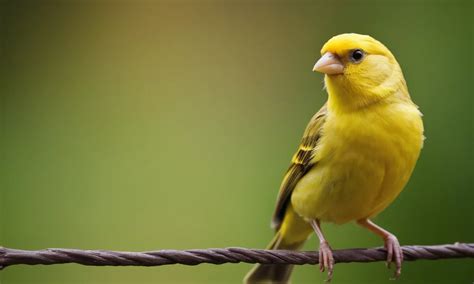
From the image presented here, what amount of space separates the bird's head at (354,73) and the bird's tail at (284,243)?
74 centimetres

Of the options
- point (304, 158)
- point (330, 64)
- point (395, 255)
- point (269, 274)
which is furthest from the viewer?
point (269, 274)

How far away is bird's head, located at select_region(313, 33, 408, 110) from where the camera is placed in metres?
3.71

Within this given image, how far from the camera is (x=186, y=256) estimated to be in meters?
2.88

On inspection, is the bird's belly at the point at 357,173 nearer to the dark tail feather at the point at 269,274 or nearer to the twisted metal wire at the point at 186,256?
the twisted metal wire at the point at 186,256

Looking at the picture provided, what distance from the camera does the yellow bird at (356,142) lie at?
361 centimetres

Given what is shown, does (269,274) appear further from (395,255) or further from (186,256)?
(186,256)

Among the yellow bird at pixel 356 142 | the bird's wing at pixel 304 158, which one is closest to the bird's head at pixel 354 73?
the yellow bird at pixel 356 142

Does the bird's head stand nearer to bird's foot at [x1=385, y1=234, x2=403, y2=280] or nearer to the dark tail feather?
bird's foot at [x1=385, y1=234, x2=403, y2=280]

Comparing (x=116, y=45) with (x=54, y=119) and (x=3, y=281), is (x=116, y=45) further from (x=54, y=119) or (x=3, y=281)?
(x=3, y=281)

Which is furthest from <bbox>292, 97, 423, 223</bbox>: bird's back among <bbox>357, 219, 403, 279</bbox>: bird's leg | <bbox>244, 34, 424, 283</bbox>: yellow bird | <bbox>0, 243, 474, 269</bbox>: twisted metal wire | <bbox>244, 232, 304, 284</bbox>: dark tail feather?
<bbox>244, 232, 304, 284</bbox>: dark tail feather

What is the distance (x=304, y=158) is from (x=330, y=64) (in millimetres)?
522

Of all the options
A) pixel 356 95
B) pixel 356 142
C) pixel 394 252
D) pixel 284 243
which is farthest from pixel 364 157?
pixel 284 243

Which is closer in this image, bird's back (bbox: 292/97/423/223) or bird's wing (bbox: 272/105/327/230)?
bird's back (bbox: 292/97/423/223)

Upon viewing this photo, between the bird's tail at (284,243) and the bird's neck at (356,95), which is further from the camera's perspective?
the bird's tail at (284,243)
